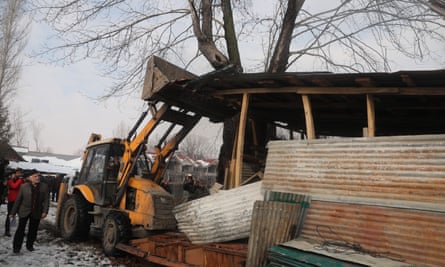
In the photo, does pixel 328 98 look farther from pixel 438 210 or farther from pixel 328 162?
pixel 438 210

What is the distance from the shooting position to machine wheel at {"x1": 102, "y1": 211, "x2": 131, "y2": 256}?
7207 millimetres

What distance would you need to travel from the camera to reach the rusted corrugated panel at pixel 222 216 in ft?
19.9

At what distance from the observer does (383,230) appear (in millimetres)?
4461

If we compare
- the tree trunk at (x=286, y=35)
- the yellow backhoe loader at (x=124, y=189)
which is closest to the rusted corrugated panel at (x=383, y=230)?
the yellow backhoe loader at (x=124, y=189)

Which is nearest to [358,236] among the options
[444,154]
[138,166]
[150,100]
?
[444,154]

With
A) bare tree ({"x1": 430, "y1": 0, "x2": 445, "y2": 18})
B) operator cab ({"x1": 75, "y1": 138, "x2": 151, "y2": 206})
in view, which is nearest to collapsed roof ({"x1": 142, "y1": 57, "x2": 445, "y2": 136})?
operator cab ({"x1": 75, "y1": 138, "x2": 151, "y2": 206})

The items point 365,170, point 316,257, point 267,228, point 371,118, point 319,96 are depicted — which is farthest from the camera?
point 319,96

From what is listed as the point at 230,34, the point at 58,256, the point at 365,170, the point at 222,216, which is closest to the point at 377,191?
the point at 365,170

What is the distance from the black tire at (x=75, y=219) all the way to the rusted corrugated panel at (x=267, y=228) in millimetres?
5240

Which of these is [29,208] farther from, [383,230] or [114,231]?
[383,230]

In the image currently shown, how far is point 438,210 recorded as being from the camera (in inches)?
161

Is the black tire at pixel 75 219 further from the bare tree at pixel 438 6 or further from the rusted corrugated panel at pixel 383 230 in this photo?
the bare tree at pixel 438 6

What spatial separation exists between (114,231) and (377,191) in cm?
521

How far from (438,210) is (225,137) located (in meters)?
5.92
